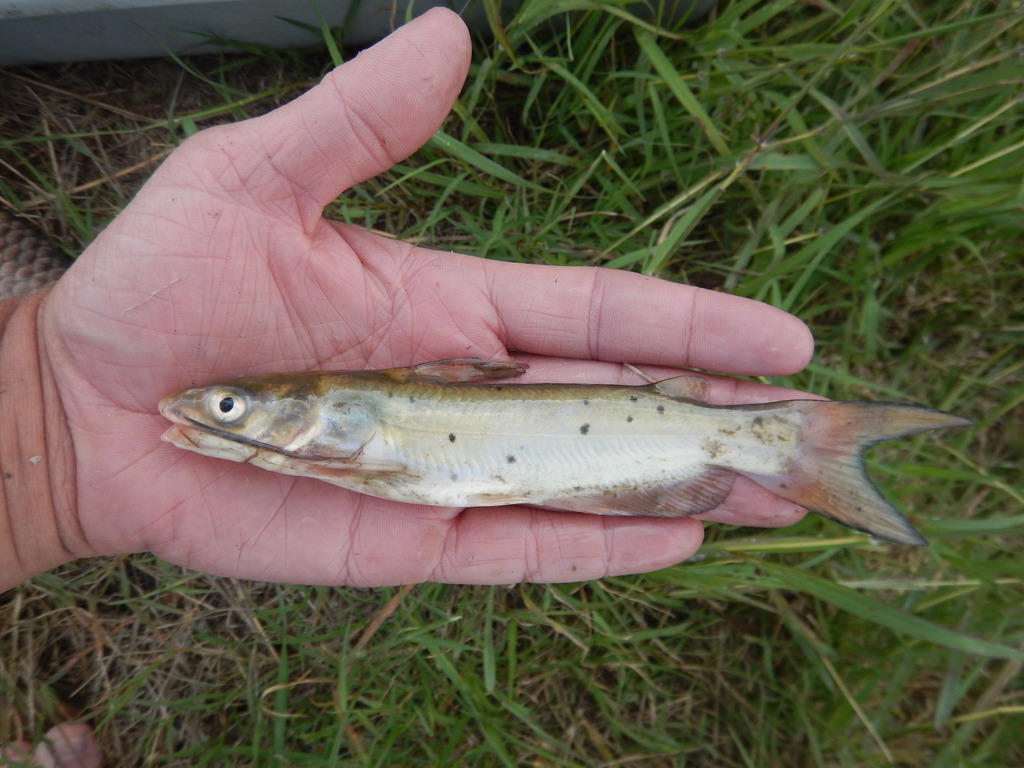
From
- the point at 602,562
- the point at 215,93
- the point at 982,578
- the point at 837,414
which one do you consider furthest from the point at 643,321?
the point at 215,93

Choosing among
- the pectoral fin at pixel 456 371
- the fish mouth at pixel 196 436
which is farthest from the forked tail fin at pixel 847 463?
the fish mouth at pixel 196 436

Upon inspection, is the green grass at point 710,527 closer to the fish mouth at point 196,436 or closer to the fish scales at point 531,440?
the fish scales at point 531,440

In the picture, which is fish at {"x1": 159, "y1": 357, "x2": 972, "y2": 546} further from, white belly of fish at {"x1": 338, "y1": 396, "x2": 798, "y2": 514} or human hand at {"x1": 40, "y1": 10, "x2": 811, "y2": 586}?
human hand at {"x1": 40, "y1": 10, "x2": 811, "y2": 586}

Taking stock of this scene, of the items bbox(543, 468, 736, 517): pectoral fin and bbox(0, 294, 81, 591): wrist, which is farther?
bbox(543, 468, 736, 517): pectoral fin

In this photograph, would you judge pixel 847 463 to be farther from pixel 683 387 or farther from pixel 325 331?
pixel 325 331

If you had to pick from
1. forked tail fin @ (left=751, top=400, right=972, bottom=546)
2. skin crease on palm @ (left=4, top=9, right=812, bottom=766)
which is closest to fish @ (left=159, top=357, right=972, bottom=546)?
forked tail fin @ (left=751, top=400, right=972, bottom=546)

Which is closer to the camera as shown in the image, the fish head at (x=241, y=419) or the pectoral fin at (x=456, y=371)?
the fish head at (x=241, y=419)
